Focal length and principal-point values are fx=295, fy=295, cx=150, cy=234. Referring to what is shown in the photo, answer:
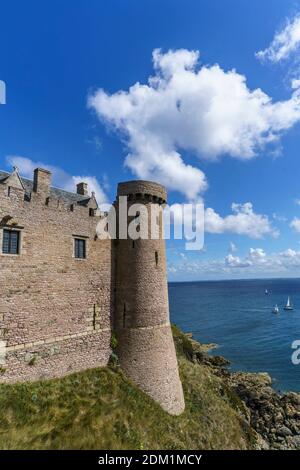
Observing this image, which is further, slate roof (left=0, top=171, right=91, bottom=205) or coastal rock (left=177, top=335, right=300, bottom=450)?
coastal rock (left=177, top=335, right=300, bottom=450)

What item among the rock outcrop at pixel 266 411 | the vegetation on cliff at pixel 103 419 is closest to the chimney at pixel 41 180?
the vegetation on cliff at pixel 103 419

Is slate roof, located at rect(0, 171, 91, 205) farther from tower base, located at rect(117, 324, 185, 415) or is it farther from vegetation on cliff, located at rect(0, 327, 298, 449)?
vegetation on cliff, located at rect(0, 327, 298, 449)

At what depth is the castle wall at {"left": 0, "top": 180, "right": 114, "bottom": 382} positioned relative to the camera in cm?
1553

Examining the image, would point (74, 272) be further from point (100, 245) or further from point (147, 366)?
point (147, 366)

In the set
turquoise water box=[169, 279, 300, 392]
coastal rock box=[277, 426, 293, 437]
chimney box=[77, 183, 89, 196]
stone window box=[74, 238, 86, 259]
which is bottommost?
turquoise water box=[169, 279, 300, 392]

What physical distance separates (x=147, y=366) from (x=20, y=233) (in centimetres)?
1195

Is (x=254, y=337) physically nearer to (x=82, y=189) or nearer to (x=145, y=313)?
(x=145, y=313)

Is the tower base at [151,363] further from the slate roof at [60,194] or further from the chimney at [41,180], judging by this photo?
the chimney at [41,180]

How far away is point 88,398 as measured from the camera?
1708 cm

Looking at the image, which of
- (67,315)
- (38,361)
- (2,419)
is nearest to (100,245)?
(67,315)

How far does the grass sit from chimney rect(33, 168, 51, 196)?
10753 millimetres

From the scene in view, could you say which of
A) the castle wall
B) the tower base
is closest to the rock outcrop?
the tower base

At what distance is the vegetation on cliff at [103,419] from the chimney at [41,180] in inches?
422
